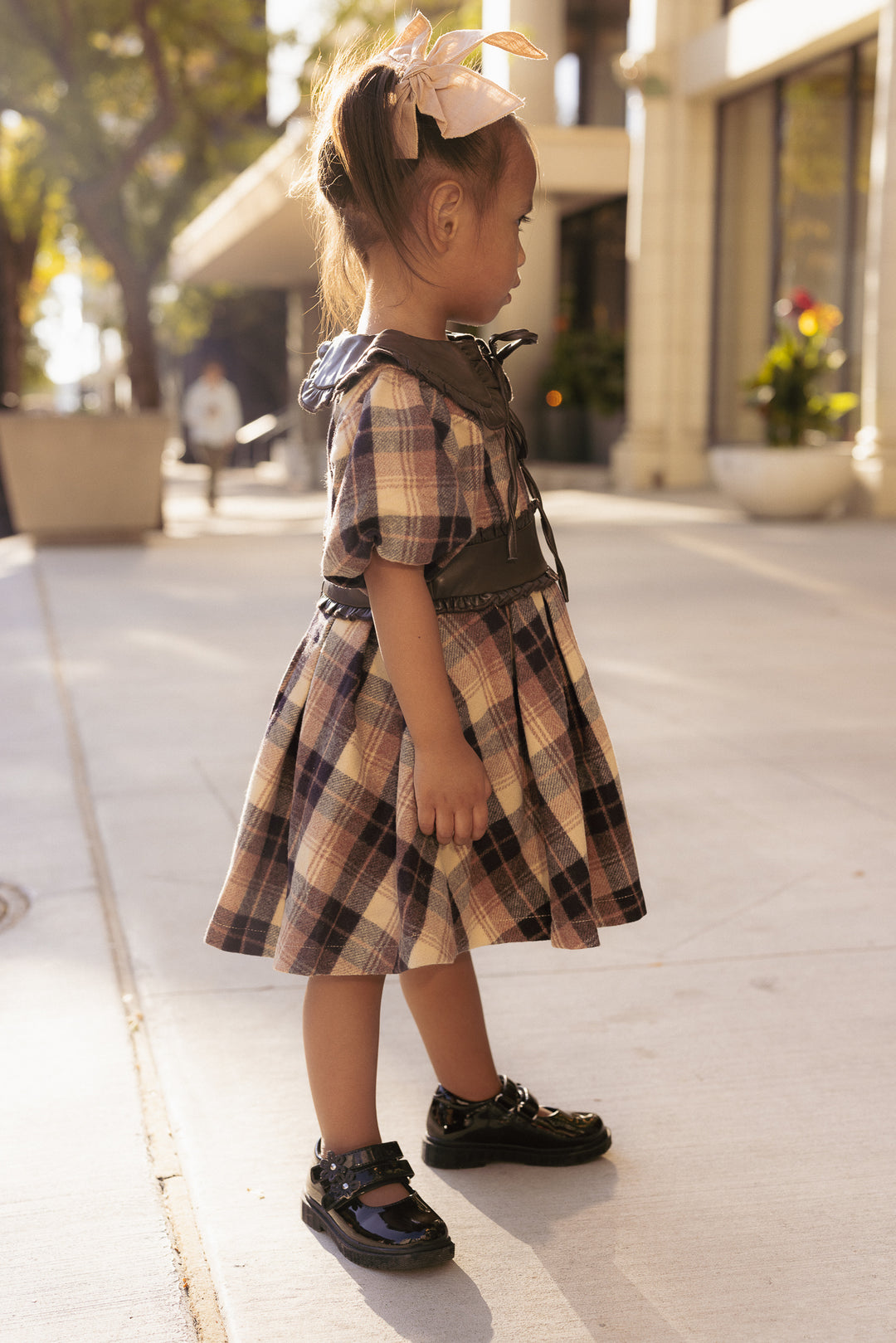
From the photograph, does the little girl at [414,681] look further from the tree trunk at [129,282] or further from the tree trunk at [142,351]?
the tree trunk at [142,351]

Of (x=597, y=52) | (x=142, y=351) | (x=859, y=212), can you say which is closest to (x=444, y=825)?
(x=859, y=212)

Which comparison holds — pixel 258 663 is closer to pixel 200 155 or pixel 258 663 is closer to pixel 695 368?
pixel 695 368

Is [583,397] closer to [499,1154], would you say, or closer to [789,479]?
[789,479]

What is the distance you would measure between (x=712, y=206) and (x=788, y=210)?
146 cm

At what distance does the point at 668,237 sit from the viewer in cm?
1625

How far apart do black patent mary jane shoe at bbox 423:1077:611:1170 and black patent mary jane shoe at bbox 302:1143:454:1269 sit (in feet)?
0.54

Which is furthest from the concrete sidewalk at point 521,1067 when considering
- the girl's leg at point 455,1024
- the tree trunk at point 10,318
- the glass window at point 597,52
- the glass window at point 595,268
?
the glass window at point 597,52

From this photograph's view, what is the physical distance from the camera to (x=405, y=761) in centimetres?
181

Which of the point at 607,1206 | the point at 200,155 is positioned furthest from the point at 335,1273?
the point at 200,155

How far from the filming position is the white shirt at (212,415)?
54.3 ft

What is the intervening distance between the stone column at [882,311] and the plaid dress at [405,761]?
10.9 m

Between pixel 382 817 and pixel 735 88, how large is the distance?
613 inches

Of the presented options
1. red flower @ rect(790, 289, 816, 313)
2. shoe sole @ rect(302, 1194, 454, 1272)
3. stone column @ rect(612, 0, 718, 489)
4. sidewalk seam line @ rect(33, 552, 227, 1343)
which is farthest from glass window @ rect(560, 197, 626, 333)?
shoe sole @ rect(302, 1194, 454, 1272)

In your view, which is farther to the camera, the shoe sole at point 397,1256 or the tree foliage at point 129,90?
the tree foliage at point 129,90
